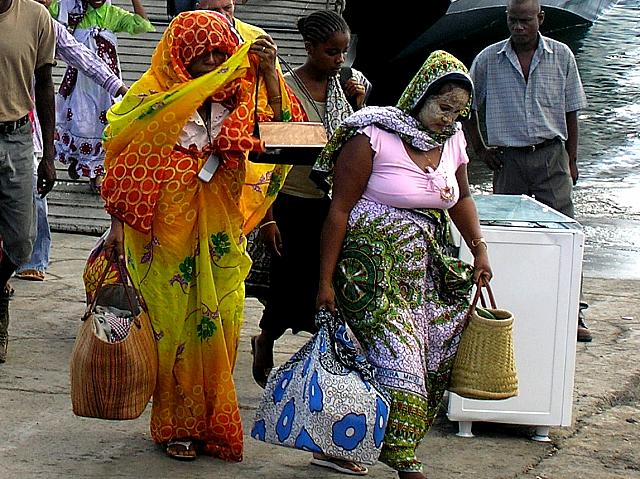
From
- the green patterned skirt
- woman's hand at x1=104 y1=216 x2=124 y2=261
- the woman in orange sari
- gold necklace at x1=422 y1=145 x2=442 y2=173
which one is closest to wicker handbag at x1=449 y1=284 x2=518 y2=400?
the green patterned skirt

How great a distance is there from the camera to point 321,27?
206 inches

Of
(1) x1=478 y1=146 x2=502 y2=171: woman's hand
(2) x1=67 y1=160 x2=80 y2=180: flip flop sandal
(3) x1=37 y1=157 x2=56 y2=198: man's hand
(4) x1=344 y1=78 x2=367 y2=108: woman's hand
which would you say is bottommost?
(2) x1=67 y1=160 x2=80 y2=180: flip flop sandal

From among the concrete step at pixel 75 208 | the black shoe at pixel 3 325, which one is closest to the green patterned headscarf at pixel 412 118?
the black shoe at pixel 3 325

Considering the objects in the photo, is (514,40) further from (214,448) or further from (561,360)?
(214,448)

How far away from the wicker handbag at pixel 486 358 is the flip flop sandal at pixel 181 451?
1050 mm

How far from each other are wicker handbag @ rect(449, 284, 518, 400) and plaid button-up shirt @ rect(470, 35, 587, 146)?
8.68 feet

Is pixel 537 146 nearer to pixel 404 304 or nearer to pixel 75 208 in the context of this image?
pixel 404 304

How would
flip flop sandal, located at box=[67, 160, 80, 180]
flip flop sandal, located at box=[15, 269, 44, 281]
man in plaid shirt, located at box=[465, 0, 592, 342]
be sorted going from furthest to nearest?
1. flip flop sandal, located at box=[67, 160, 80, 180]
2. flip flop sandal, located at box=[15, 269, 44, 281]
3. man in plaid shirt, located at box=[465, 0, 592, 342]

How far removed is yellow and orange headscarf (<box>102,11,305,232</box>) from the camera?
4.56 meters

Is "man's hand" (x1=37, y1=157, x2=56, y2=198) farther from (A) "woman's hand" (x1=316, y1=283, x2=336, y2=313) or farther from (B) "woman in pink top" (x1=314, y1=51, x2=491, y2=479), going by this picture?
(A) "woman's hand" (x1=316, y1=283, x2=336, y2=313)

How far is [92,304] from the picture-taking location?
15.2ft

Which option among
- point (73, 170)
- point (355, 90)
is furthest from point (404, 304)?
point (73, 170)

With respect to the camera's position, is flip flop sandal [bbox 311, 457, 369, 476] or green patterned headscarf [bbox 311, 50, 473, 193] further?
flip flop sandal [bbox 311, 457, 369, 476]

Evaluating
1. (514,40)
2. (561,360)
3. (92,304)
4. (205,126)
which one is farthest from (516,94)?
(92,304)
